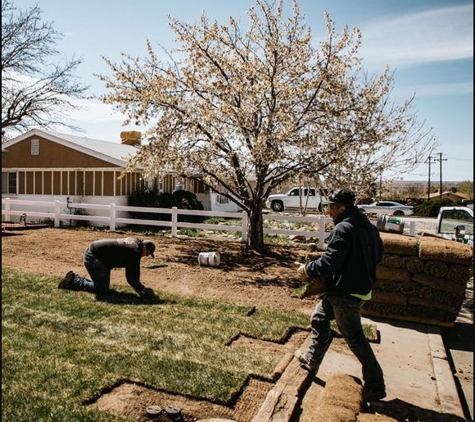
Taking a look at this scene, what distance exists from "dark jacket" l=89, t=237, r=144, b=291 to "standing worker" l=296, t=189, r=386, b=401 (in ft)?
11.0

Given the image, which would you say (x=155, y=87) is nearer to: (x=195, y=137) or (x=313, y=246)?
(x=195, y=137)

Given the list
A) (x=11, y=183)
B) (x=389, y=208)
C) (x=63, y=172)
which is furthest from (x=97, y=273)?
(x=389, y=208)

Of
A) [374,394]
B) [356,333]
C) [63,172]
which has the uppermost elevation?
[63,172]

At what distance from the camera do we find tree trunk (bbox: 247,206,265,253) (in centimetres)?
1345

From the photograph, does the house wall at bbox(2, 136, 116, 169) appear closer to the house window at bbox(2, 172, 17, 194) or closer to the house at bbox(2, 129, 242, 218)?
the house at bbox(2, 129, 242, 218)

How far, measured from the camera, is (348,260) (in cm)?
425

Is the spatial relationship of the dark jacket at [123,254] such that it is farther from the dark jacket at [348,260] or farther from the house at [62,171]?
the house at [62,171]

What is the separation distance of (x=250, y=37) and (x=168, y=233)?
766 cm

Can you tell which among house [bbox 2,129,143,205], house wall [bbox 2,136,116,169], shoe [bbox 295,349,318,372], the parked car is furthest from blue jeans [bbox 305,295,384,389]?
the parked car

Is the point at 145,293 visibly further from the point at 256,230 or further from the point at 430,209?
the point at 430,209

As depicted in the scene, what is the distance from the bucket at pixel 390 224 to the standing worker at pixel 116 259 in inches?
157

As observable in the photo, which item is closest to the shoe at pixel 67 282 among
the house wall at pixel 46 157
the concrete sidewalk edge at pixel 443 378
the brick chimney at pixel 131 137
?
the concrete sidewalk edge at pixel 443 378

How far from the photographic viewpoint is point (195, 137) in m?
13.5

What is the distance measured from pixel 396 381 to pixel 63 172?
19.0m
